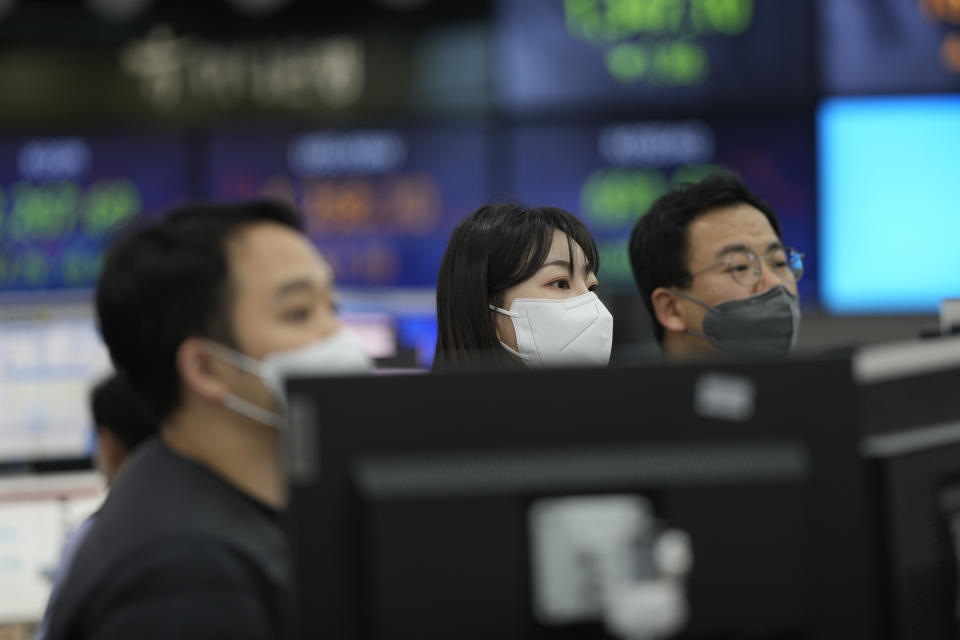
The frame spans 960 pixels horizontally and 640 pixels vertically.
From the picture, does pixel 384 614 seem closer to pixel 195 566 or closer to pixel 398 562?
pixel 398 562

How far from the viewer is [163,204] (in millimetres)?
4820

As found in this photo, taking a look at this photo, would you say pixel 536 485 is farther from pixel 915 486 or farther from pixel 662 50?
pixel 662 50

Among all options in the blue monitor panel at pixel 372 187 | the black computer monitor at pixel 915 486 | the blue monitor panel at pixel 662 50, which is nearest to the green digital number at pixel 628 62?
the blue monitor panel at pixel 662 50

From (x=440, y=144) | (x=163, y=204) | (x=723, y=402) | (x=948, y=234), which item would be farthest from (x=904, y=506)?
(x=163, y=204)

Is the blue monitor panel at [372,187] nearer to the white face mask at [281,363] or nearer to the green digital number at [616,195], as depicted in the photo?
the green digital number at [616,195]

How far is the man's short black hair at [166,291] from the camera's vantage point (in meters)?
1.25

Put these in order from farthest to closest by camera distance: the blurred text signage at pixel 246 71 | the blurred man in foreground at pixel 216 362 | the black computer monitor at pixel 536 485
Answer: the blurred text signage at pixel 246 71 → the blurred man in foreground at pixel 216 362 → the black computer monitor at pixel 536 485

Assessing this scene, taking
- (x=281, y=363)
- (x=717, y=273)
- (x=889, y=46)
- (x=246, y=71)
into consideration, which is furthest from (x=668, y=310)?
(x=246, y=71)

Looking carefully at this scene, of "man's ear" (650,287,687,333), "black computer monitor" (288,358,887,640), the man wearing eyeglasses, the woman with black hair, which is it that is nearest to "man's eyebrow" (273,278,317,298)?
"black computer monitor" (288,358,887,640)

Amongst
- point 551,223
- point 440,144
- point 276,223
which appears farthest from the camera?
point 440,144

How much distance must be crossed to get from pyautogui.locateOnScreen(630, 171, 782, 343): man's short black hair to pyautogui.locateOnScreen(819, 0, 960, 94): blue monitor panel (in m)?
2.18

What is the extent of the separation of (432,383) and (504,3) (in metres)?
3.79

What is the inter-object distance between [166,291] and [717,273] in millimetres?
1324

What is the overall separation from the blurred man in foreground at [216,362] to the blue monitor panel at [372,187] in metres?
3.37
